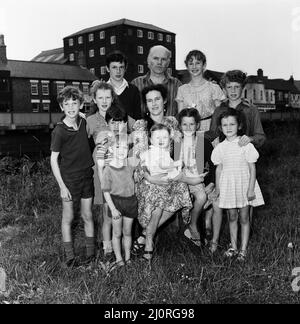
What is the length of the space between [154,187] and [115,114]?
0.83 meters

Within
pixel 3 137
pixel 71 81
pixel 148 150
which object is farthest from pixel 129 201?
pixel 71 81

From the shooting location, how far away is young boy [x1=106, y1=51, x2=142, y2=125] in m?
4.62

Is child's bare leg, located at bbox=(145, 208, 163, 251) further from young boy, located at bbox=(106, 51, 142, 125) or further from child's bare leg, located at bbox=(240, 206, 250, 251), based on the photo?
young boy, located at bbox=(106, 51, 142, 125)

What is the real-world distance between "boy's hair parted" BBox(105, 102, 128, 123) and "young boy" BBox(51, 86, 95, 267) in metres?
0.27

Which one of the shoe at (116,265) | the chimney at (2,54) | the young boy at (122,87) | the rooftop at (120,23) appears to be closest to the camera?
the shoe at (116,265)

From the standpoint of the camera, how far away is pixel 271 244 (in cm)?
415

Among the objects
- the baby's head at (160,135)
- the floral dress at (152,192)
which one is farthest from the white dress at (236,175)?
the baby's head at (160,135)

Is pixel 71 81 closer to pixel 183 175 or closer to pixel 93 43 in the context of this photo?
pixel 93 43

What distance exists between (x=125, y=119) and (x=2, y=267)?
182cm

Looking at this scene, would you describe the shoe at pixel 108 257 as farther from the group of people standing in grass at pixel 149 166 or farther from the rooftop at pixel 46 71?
the rooftop at pixel 46 71

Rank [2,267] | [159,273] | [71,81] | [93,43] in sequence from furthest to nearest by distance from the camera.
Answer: [93,43]
[71,81]
[2,267]
[159,273]

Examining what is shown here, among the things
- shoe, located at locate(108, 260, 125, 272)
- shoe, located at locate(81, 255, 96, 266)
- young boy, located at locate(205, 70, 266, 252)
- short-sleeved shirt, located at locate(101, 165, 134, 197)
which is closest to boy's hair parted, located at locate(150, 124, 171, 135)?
short-sleeved shirt, located at locate(101, 165, 134, 197)

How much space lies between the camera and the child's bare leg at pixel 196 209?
4312mm
